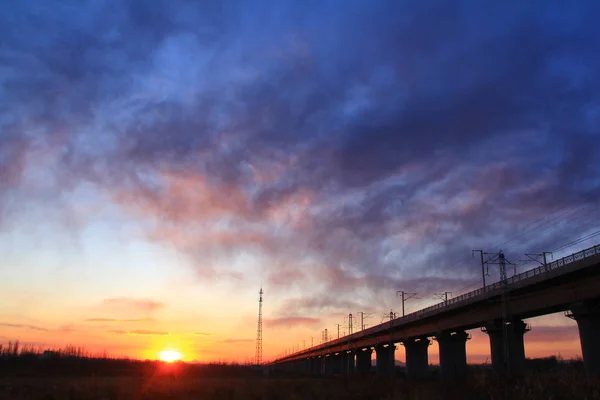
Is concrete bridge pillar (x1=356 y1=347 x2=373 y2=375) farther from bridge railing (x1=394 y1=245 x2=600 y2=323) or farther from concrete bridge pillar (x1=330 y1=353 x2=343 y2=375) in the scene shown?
bridge railing (x1=394 y1=245 x2=600 y2=323)

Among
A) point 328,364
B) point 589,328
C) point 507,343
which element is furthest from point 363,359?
point 589,328

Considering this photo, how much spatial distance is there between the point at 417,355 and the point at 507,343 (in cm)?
4162

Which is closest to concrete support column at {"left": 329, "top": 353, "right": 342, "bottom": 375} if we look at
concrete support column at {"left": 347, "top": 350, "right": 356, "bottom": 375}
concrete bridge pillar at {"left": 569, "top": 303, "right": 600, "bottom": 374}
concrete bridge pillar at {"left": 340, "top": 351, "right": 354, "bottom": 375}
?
concrete bridge pillar at {"left": 340, "top": 351, "right": 354, "bottom": 375}

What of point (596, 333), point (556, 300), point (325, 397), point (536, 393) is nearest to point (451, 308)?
point (556, 300)

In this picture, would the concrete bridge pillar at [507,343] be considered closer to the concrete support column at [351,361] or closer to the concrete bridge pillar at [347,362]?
the concrete bridge pillar at [347,362]

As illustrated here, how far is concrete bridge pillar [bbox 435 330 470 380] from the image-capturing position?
259 feet

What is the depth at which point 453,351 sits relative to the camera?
3152 inches

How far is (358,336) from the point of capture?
12812 centimetres

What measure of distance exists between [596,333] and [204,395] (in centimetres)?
3845

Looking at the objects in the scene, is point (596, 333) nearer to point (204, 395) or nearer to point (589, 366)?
point (589, 366)

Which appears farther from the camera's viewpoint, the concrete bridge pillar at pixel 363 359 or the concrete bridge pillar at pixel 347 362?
the concrete bridge pillar at pixel 347 362

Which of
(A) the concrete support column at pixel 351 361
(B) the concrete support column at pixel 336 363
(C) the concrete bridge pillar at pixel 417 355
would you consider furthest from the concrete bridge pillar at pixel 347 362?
(C) the concrete bridge pillar at pixel 417 355

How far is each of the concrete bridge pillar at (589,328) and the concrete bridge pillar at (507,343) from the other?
10205mm

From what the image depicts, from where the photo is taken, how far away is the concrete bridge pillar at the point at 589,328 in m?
46.1
